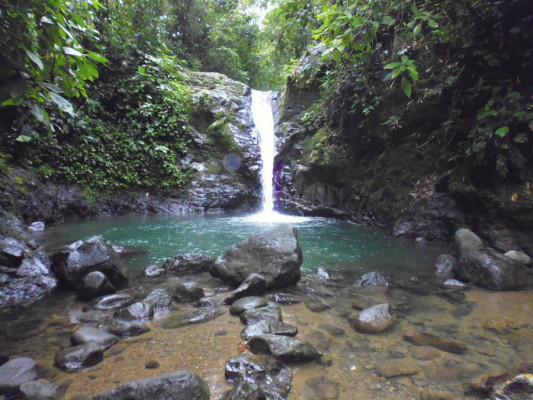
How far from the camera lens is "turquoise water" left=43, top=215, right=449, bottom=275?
5.12m

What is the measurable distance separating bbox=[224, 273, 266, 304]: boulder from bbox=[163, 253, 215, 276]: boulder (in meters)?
0.98

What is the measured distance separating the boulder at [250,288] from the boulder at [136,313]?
81cm

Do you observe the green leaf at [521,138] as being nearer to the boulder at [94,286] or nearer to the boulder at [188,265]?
the boulder at [188,265]

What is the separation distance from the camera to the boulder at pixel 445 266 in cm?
443

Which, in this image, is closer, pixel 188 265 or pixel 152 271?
pixel 152 271

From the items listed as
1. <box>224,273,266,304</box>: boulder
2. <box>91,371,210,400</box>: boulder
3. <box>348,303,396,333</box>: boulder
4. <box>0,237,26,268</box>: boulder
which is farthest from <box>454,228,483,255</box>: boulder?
<box>0,237,26,268</box>: boulder

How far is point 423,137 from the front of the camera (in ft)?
24.1

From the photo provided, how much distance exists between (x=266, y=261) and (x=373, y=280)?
1450 mm

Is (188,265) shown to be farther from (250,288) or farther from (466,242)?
(466,242)

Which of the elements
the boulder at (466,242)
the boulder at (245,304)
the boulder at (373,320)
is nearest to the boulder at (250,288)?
the boulder at (245,304)

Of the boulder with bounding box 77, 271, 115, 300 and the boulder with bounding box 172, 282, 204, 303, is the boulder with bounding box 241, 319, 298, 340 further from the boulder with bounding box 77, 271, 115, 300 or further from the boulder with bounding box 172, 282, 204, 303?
the boulder with bounding box 77, 271, 115, 300

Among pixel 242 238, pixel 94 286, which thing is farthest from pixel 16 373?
pixel 242 238

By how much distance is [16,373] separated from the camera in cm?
203

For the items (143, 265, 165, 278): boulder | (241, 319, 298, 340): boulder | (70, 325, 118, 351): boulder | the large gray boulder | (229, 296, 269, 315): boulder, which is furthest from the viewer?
(143, 265, 165, 278): boulder
